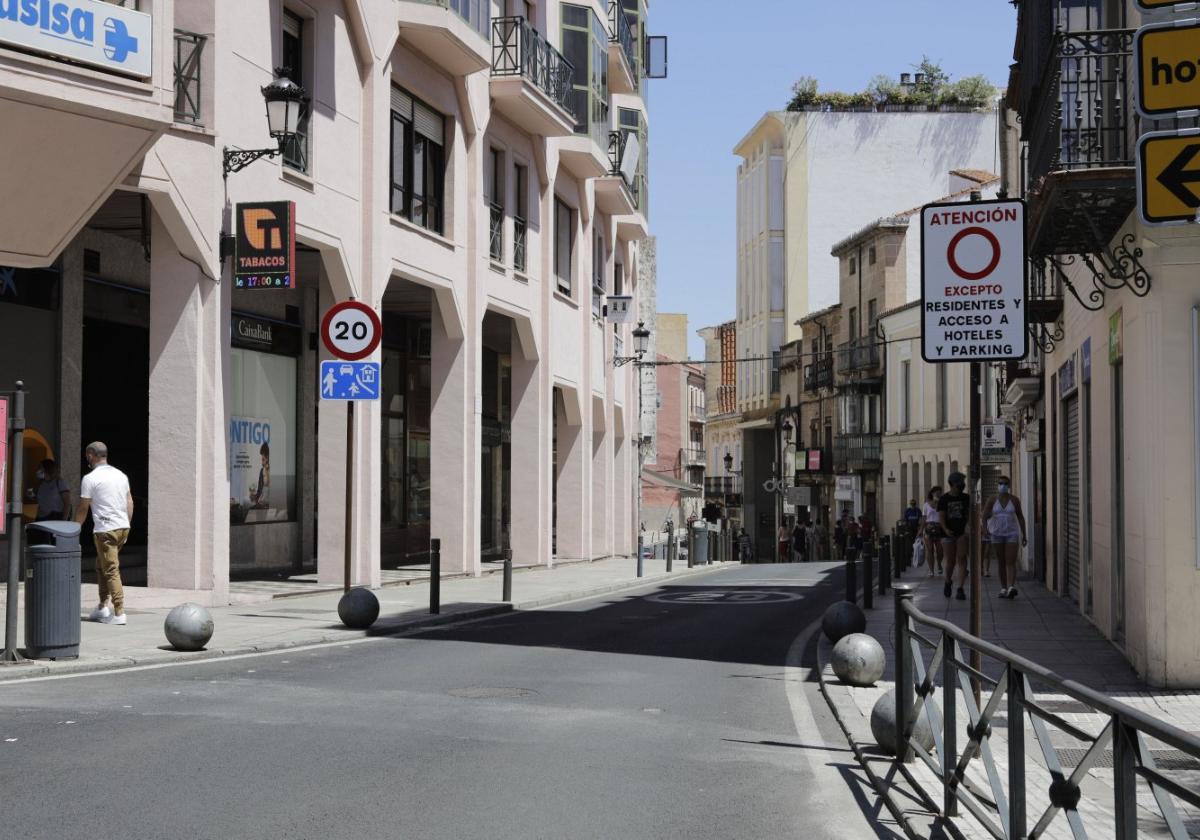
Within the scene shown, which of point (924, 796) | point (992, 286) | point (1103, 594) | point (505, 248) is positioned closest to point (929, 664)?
point (924, 796)

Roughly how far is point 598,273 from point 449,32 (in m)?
17.0

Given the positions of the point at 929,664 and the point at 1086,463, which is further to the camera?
the point at 1086,463

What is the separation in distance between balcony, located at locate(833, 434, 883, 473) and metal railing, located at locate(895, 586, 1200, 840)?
179ft

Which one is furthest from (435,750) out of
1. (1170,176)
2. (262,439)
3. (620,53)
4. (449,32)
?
(620,53)

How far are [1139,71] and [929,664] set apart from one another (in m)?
2.94

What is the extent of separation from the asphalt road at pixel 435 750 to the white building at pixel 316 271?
6.18 metres

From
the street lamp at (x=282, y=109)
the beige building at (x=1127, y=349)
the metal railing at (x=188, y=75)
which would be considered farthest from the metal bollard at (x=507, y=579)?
the beige building at (x=1127, y=349)

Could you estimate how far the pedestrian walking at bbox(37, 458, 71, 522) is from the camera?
58.6ft

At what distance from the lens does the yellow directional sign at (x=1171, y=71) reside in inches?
230

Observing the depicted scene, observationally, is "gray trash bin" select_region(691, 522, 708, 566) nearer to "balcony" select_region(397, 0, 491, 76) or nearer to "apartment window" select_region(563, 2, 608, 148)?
"apartment window" select_region(563, 2, 608, 148)

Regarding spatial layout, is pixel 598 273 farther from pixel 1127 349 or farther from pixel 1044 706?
pixel 1044 706

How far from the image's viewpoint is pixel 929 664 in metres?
7.30

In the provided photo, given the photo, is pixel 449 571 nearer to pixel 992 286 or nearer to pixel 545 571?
pixel 545 571

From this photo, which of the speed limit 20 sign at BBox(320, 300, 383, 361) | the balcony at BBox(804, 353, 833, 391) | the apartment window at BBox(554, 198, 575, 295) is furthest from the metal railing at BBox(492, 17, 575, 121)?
Result: the balcony at BBox(804, 353, 833, 391)
